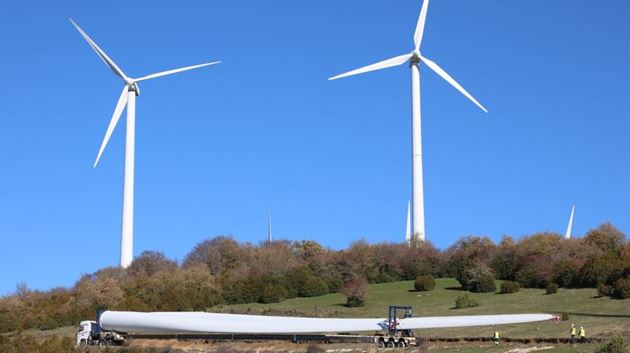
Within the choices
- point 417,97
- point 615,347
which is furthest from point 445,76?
point 615,347

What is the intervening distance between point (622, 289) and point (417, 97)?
93.2 feet

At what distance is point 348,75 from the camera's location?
83000 mm

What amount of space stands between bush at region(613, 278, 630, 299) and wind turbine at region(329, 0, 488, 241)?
72.4 feet

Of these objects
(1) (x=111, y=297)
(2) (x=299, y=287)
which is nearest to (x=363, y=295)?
(2) (x=299, y=287)

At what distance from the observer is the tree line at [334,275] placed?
241ft

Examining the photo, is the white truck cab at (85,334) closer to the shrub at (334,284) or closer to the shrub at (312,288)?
the shrub at (312,288)

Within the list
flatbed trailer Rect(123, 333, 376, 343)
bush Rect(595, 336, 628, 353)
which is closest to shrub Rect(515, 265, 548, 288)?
flatbed trailer Rect(123, 333, 376, 343)

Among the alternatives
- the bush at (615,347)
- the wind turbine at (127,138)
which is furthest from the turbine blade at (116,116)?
the bush at (615,347)

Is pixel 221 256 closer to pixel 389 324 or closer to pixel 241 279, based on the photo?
pixel 241 279

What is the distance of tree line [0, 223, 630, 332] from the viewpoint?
241 ft

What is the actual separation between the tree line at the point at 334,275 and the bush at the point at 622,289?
3.84 metres

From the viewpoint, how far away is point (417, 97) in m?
83.2

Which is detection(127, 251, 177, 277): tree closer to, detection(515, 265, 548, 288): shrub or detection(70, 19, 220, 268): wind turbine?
detection(70, 19, 220, 268): wind turbine

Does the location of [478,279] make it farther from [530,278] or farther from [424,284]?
[424,284]
